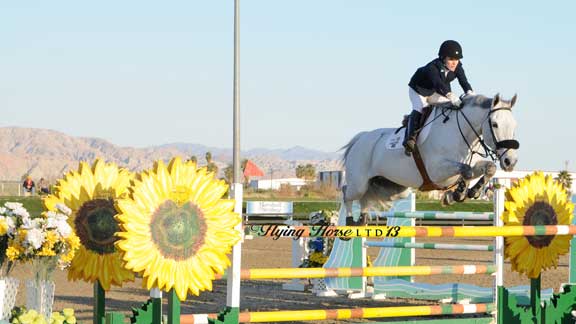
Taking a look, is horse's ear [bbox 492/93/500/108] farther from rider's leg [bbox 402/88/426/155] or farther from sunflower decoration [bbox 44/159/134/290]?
sunflower decoration [bbox 44/159/134/290]

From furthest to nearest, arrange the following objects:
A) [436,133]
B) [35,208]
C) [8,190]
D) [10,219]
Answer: [8,190], [35,208], [436,133], [10,219]

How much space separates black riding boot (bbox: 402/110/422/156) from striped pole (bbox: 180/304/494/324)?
2074 mm

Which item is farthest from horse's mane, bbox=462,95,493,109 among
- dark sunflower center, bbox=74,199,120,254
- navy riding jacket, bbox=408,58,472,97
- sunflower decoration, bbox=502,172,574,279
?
dark sunflower center, bbox=74,199,120,254

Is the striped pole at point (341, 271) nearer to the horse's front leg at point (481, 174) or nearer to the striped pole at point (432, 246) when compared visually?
the horse's front leg at point (481, 174)

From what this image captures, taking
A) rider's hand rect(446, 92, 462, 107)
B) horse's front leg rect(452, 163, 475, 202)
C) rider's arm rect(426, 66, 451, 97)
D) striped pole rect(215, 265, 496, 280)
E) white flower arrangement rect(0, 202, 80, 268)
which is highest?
rider's arm rect(426, 66, 451, 97)

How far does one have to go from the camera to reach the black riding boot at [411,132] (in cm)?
731

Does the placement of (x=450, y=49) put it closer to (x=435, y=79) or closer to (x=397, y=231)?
(x=435, y=79)

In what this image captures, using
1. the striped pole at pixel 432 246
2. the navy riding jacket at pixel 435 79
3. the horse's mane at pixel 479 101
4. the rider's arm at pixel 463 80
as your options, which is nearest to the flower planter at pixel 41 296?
the horse's mane at pixel 479 101

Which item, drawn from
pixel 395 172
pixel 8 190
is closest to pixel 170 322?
pixel 395 172

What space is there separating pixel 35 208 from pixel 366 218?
25.0 metres

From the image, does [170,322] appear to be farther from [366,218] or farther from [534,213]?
[366,218]

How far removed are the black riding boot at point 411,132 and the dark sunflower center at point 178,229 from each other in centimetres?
363

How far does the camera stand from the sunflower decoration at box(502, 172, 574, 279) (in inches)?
224

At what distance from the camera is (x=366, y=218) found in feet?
26.6
